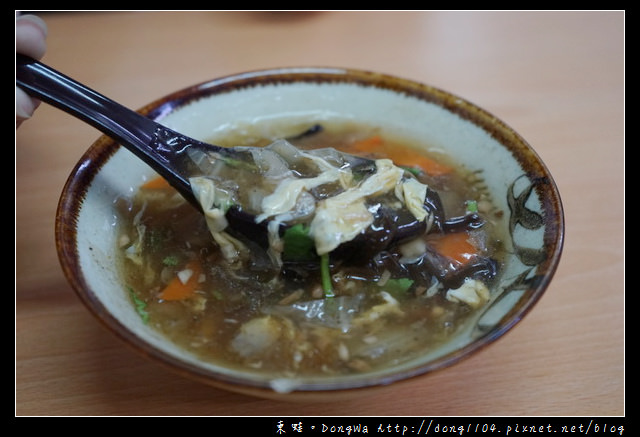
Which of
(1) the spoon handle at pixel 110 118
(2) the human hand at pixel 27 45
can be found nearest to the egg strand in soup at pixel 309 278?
(1) the spoon handle at pixel 110 118

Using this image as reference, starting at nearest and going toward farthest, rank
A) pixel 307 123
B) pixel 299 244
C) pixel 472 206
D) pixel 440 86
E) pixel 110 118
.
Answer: pixel 299 244 < pixel 110 118 < pixel 472 206 < pixel 307 123 < pixel 440 86

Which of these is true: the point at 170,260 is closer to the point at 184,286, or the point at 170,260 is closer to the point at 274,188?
the point at 184,286

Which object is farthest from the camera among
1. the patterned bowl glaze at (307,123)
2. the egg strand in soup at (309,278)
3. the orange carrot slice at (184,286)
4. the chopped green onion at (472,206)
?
the chopped green onion at (472,206)

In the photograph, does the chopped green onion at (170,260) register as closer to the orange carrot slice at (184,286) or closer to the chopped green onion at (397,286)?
the orange carrot slice at (184,286)

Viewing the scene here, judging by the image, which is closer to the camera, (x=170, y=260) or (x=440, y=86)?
(x=170, y=260)

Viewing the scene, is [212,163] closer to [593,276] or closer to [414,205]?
[414,205]

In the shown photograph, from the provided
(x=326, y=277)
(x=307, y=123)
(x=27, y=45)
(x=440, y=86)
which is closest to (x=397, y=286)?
(x=326, y=277)

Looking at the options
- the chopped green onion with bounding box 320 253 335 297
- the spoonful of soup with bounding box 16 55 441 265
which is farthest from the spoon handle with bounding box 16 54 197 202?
the chopped green onion with bounding box 320 253 335 297

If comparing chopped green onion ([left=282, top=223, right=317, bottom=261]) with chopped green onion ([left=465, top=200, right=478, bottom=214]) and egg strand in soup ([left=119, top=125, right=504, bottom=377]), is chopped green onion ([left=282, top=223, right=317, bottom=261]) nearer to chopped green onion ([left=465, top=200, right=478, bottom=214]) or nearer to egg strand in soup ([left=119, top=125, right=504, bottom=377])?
egg strand in soup ([left=119, top=125, right=504, bottom=377])
